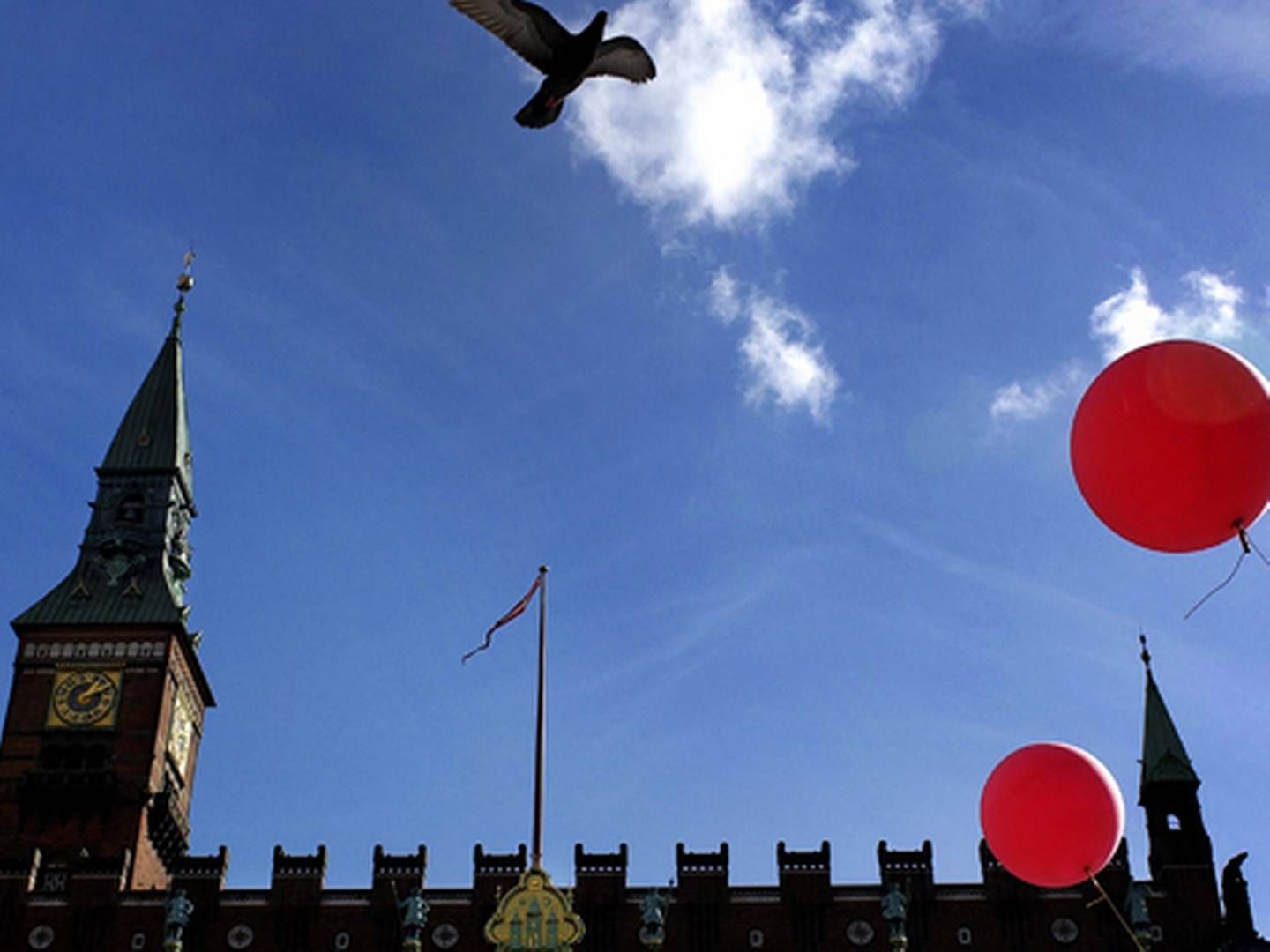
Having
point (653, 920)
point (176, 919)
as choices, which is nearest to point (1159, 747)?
point (653, 920)

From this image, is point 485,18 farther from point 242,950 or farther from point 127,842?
point 127,842

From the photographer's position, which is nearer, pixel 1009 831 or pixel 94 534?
pixel 1009 831

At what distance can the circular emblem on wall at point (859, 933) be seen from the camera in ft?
161

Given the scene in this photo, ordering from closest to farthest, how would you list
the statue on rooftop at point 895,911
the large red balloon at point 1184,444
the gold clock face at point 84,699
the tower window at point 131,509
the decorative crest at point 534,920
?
the large red balloon at point 1184,444
the decorative crest at point 534,920
the statue on rooftop at point 895,911
the gold clock face at point 84,699
the tower window at point 131,509

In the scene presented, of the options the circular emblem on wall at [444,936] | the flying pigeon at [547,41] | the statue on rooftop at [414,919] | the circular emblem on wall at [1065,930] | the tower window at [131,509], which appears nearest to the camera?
the flying pigeon at [547,41]

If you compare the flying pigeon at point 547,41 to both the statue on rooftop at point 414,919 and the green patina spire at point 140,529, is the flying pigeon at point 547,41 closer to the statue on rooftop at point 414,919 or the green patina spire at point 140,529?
the statue on rooftop at point 414,919

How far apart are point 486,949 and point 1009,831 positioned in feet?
97.7

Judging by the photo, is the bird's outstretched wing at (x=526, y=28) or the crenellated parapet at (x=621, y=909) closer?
the bird's outstretched wing at (x=526, y=28)

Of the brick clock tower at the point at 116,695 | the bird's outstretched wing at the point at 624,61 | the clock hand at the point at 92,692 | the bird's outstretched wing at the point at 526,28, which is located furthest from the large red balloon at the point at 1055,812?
the clock hand at the point at 92,692

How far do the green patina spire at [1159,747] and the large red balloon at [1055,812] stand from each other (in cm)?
3153

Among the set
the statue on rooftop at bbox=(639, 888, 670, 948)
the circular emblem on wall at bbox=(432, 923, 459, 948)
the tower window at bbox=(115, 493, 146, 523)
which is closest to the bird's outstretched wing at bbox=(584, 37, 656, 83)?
the statue on rooftop at bbox=(639, 888, 670, 948)

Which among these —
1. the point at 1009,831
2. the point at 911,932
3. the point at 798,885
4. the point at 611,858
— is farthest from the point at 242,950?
the point at 1009,831

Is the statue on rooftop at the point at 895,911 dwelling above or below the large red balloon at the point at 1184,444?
above

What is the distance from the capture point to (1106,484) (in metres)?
17.1
